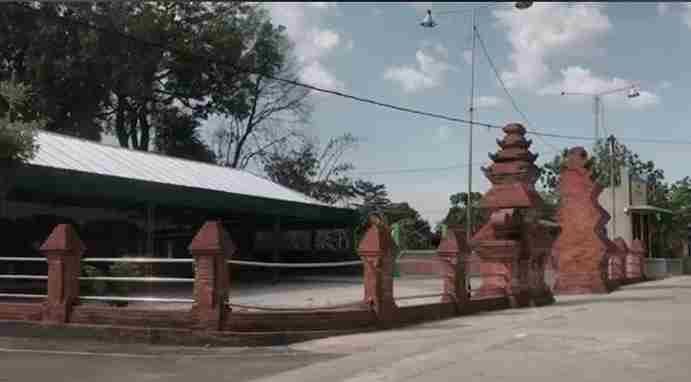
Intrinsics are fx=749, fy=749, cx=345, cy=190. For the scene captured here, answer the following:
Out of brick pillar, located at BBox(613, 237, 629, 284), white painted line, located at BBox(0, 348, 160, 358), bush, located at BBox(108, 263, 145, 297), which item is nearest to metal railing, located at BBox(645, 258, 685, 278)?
brick pillar, located at BBox(613, 237, 629, 284)

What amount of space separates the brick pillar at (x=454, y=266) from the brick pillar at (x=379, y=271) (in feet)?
8.01

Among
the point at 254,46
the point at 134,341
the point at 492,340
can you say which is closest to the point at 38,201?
the point at 134,341

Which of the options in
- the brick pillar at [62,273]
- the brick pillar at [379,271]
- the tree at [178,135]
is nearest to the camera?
the brick pillar at [62,273]

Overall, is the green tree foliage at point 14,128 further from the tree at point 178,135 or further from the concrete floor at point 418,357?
the tree at point 178,135

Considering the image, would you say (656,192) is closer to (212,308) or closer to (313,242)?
(313,242)

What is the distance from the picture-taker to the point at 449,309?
15.3 meters

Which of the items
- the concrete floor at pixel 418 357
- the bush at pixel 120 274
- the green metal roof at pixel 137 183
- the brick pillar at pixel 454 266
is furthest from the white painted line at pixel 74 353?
the green metal roof at pixel 137 183

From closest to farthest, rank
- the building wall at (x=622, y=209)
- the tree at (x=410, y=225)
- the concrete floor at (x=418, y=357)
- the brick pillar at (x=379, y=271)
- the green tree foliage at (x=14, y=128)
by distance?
the concrete floor at (x=418, y=357), the brick pillar at (x=379, y=271), the green tree foliage at (x=14, y=128), the building wall at (x=622, y=209), the tree at (x=410, y=225)

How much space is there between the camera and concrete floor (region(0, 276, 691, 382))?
8703 millimetres

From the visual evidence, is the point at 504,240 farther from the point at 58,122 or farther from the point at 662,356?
the point at 58,122

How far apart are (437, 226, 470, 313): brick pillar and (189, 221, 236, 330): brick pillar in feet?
19.0

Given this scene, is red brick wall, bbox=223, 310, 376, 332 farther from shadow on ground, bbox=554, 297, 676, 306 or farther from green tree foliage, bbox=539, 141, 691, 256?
green tree foliage, bbox=539, 141, 691, 256

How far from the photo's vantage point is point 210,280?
36.1 feet

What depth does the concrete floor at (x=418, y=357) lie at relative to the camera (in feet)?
28.6
